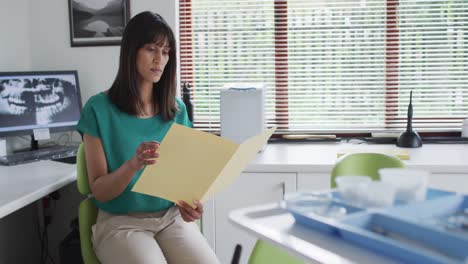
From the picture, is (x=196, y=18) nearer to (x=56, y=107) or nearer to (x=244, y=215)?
(x=56, y=107)

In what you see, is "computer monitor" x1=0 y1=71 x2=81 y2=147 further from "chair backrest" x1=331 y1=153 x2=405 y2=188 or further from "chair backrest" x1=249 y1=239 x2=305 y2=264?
"chair backrest" x1=249 y1=239 x2=305 y2=264

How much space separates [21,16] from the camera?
8.84ft

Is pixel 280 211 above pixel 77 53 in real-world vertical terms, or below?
below

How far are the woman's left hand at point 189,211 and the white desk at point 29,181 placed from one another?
1.69ft

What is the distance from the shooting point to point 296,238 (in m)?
1.02

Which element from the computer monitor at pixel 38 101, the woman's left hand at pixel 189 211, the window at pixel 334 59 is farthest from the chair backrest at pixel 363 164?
the computer monitor at pixel 38 101

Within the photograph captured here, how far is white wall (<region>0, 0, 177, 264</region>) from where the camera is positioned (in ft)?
8.82

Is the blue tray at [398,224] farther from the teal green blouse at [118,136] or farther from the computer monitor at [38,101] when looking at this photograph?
the computer monitor at [38,101]

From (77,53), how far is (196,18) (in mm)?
668

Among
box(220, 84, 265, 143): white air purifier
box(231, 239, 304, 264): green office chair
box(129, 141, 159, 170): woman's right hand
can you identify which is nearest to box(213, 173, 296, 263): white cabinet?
box(220, 84, 265, 143): white air purifier

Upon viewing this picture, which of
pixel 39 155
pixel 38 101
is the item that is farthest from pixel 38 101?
pixel 39 155

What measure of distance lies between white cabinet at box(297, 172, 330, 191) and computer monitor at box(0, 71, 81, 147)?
119cm

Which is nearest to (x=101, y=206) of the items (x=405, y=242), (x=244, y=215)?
(x=244, y=215)

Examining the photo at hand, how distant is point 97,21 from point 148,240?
4.92ft
